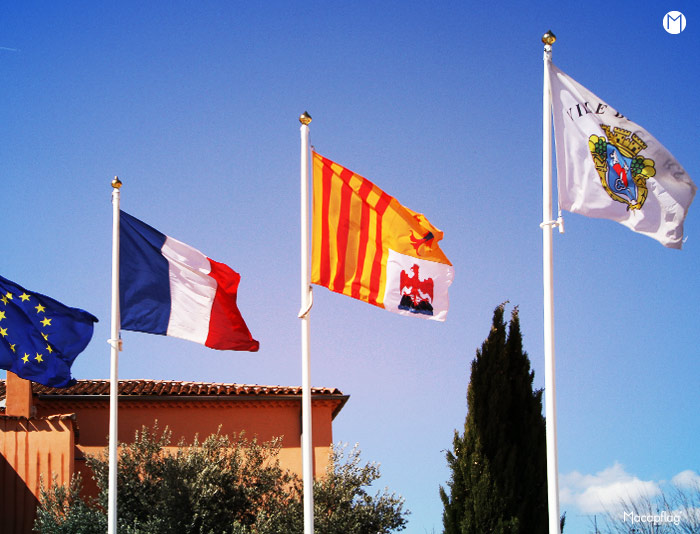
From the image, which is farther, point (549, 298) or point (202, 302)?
point (202, 302)

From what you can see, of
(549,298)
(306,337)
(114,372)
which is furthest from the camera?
(114,372)

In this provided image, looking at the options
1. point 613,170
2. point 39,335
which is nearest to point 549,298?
point 613,170

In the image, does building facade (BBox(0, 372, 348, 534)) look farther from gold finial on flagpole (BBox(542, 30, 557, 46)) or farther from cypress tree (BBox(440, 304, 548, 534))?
gold finial on flagpole (BBox(542, 30, 557, 46))

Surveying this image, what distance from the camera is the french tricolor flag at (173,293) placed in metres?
17.5

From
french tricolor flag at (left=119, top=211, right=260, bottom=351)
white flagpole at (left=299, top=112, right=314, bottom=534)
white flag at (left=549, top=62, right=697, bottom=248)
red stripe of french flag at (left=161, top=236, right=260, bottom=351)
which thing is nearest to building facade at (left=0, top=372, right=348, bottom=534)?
french tricolor flag at (left=119, top=211, right=260, bottom=351)

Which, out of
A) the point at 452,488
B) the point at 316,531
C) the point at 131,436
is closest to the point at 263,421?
the point at 131,436

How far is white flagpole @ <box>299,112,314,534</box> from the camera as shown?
15477 mm

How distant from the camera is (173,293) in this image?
17609mm

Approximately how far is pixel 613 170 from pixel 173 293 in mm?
8257

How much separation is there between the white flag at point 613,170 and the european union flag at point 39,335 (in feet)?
30.9

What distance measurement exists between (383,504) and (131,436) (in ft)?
25.3

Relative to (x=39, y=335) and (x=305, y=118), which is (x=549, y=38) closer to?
(x=305, y=118)

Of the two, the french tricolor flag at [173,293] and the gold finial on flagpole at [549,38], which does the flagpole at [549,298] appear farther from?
the french tricolor flag at [173,293]

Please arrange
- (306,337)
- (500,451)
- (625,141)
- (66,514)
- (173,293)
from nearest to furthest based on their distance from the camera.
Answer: (625,141)
(306,337)
(173,293)
(500,451)
(66,514)
